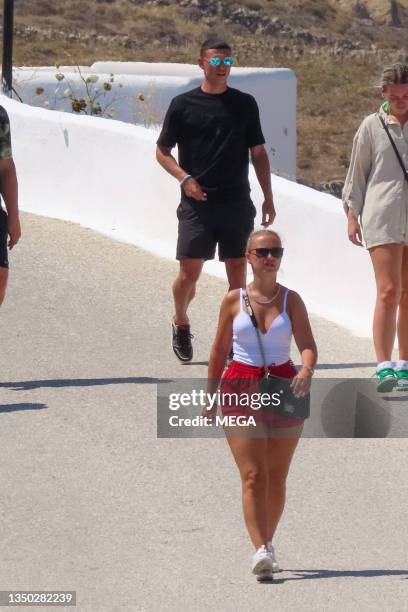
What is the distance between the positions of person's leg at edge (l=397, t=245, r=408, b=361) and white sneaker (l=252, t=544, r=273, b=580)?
305 cm

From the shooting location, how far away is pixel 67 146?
13016mm

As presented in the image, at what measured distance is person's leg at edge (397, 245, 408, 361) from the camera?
852cm

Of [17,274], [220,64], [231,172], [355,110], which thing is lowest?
[355,110]

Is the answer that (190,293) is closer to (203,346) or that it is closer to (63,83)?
(203,346)

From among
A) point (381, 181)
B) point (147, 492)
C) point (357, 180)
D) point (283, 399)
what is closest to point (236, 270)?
point (357, 180)

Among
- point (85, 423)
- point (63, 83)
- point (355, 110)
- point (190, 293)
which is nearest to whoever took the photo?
point (85, 423)

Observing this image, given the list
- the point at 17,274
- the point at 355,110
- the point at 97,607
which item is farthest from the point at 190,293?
the point at 355,110

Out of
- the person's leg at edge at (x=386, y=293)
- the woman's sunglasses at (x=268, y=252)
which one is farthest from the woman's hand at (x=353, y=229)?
the woman's sunglasses at (x=268, y=252)

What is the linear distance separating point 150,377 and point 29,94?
11439 millimetres

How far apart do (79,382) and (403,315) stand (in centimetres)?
186

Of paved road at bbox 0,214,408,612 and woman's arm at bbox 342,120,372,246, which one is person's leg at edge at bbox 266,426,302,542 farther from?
woman's arm at bbox 342,120,372,246

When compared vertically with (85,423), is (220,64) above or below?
above

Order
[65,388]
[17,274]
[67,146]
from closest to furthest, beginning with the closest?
[65,388] < [17,274] < [67,146]

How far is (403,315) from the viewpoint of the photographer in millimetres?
8570
